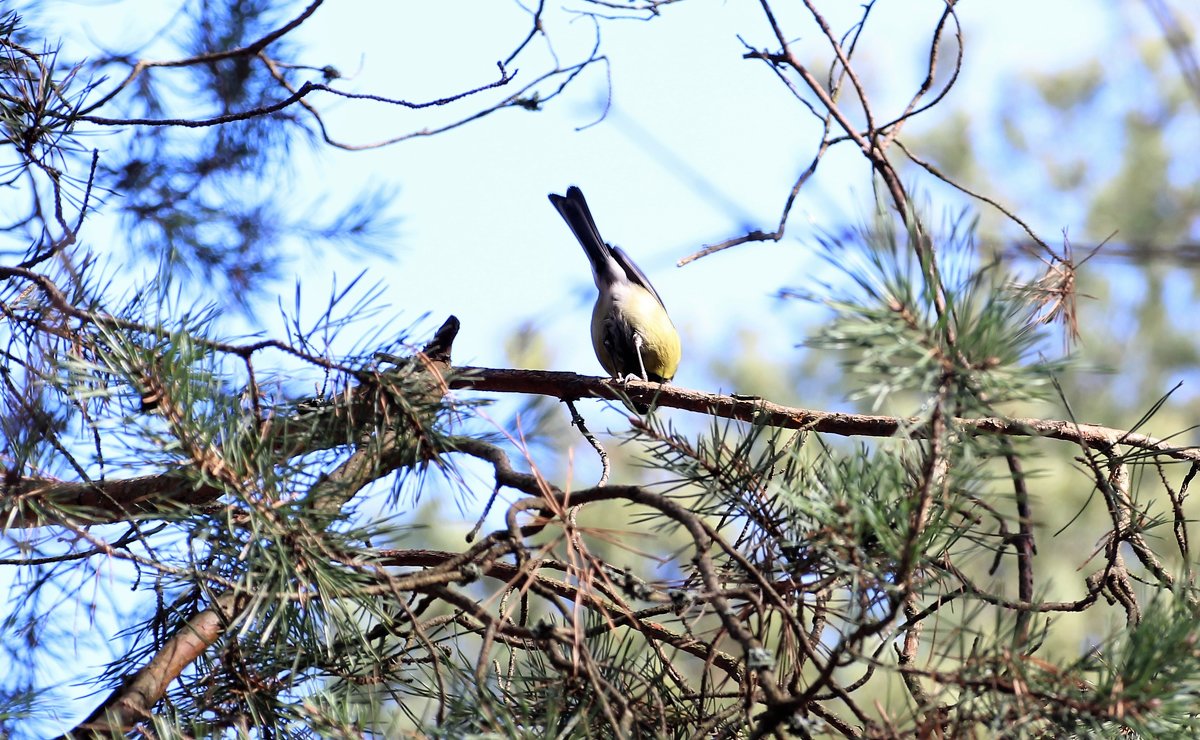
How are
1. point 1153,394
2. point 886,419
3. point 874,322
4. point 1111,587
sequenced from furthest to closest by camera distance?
point 1153,394, point 886,419, point 1111,587, point 874,322

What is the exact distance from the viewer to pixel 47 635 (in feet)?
4.59

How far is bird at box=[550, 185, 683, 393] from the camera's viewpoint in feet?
8.95

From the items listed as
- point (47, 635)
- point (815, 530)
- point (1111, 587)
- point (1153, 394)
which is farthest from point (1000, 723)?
point (1153, 394)

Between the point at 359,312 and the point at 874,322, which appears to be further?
the point at 359,312

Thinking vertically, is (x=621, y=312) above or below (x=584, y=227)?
below

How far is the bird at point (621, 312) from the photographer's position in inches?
107

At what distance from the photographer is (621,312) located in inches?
107

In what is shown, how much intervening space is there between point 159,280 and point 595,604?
50 centimetres

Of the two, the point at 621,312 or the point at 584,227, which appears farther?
the point at 584,227

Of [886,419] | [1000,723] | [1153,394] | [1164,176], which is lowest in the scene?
[1000,723]

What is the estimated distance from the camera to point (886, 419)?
4.36 feet

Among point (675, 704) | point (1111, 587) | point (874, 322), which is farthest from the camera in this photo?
point (1111, 587)

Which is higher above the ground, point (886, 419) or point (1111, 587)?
point (886, 419)

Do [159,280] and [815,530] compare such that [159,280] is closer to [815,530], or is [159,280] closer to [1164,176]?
[815,530]
